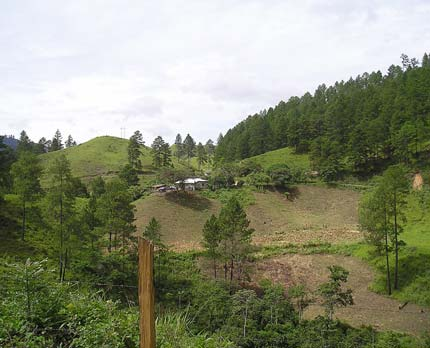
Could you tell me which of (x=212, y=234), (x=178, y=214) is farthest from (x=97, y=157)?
(x=212, y=234)

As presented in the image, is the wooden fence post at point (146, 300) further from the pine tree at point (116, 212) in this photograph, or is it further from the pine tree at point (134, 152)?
the pine tree at point (134, 152)

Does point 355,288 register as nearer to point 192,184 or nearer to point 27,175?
point 27,175

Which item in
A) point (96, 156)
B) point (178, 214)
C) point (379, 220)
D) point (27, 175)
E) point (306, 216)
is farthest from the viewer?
point (96, 156)

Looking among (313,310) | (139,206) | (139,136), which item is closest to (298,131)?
(139,136)

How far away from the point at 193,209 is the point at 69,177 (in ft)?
77.0

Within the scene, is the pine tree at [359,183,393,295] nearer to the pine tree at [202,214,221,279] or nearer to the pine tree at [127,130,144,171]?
the pine tree at [202,214,221,279]

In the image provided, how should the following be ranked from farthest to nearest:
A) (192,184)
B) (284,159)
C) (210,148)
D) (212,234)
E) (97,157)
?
(210,148) → (97,157) → (284,159) → (192,184) → (212,234)

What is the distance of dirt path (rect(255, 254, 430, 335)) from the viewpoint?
20.4 meters

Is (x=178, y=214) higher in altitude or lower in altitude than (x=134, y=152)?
lower

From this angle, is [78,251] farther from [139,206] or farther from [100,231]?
[139,206]

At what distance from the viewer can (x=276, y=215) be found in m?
43.6

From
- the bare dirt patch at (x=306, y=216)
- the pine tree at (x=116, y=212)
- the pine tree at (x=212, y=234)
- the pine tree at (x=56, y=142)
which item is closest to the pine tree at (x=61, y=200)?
the pine tree at (x=116, y=212)

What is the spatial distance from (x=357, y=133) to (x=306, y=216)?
17.9 meters

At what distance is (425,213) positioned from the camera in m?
36.6
